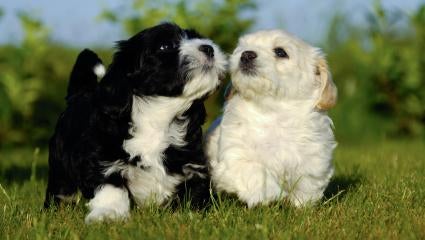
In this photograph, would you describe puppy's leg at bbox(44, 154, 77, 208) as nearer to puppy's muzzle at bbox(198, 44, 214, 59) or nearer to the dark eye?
puppy's muzzle at bbox(198, 44, 214, 59)

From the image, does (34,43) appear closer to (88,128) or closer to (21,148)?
(21,148)

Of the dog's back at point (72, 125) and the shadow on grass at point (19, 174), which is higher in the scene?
the dog's back at point (72, 125)

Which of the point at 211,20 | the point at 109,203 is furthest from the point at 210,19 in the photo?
the point at 109,203

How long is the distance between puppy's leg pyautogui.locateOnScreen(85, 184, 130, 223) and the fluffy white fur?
22 mm

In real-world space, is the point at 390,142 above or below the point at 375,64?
below

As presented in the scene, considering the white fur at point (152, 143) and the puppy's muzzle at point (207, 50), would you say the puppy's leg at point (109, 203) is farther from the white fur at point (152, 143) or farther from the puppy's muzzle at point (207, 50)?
the puppy's muzzle at point (207, 50)

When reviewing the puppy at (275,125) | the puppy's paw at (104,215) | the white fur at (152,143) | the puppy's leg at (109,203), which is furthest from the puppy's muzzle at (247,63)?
the puppy's paw at (104,215)

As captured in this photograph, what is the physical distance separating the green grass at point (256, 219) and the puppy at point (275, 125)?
Result: 172 mm

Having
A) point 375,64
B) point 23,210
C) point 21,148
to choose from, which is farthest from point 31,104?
point 23,210

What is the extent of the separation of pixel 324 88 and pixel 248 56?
577mm

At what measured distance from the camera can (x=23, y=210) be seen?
4.84 meters

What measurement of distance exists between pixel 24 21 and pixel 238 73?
5861 mm

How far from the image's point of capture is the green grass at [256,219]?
3.94m

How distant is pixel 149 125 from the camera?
15.4ft
